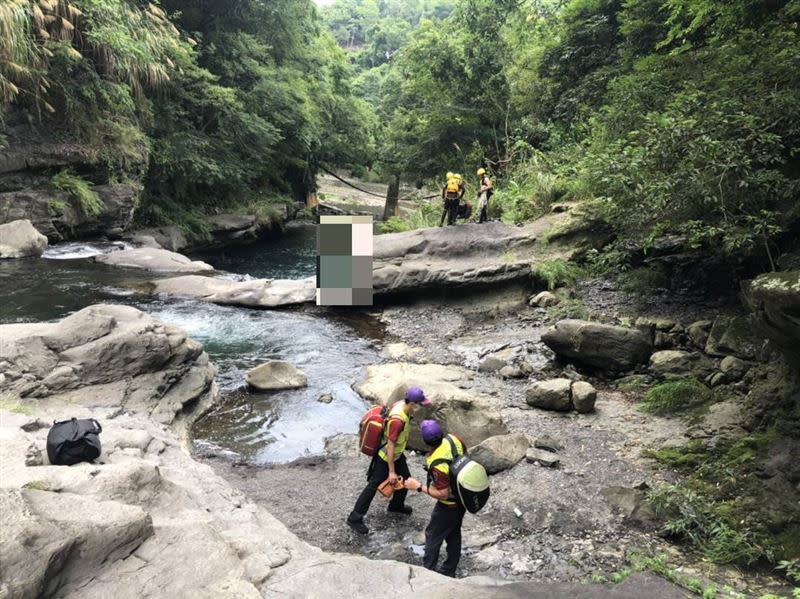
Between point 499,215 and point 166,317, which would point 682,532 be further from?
point 499,215

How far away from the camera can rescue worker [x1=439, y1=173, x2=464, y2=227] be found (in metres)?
14.7

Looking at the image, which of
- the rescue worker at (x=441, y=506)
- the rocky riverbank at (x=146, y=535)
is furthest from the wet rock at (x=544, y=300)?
the rescue worker at (x=441, y=506)

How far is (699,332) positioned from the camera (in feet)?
30.4

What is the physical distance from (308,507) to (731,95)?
684cm

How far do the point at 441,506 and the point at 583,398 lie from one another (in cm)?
372

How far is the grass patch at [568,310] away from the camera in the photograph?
11408 mm

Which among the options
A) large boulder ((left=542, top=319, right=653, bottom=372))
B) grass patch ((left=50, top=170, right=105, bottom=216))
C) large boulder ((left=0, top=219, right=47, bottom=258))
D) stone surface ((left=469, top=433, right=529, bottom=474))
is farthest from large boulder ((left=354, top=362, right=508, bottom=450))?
grass patch ((left=50, top=170, right=105, bottom=216))

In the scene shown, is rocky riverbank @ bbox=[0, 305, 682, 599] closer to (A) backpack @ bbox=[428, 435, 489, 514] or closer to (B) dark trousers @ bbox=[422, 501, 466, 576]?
(B) dark trousers @ bbox=[422, 501, 466, 576]

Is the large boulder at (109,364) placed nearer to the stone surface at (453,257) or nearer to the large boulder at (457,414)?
the large boulder at (457,414)

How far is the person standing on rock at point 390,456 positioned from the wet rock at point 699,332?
5756mm

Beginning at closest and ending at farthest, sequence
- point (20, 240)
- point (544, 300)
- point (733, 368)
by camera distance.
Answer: point (733, 368), point (544, 300), point (20, 240)

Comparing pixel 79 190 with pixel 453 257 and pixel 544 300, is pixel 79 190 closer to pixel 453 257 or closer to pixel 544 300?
pixel 453 257

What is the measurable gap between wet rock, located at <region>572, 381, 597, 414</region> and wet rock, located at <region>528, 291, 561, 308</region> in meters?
4.60

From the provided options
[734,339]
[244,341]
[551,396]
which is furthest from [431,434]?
[244,341]
